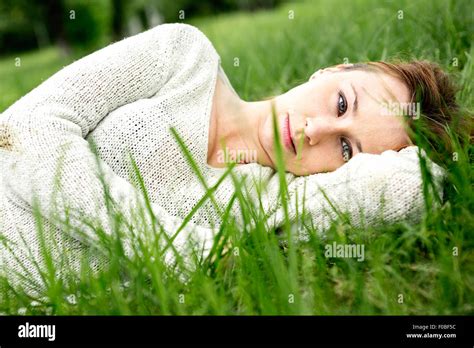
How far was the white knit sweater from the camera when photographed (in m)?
1.82

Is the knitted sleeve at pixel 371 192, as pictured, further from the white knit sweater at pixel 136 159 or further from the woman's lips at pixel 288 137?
the woman's lips at pixel 288 137

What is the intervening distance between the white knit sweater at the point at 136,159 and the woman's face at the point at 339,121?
9 cm

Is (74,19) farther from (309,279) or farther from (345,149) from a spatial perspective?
(309,279)

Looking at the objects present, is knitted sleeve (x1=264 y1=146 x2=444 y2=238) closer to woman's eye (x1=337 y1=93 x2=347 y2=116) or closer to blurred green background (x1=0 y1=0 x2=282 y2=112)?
woman's eye (x1=337 y1=93 x2=347 y2=116)

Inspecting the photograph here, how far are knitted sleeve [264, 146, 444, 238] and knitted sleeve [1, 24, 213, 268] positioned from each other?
0.32m

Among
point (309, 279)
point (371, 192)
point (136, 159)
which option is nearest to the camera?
point (309, 279)

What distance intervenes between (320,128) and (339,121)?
0.07 metres

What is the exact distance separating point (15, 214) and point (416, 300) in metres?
1.24

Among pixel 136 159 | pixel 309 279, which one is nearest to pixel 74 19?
pixel 136 159

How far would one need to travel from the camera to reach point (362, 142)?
2.09m

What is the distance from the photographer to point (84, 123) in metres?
2.07

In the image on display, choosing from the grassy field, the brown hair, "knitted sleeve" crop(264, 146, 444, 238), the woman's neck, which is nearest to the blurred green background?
the woman's neck
